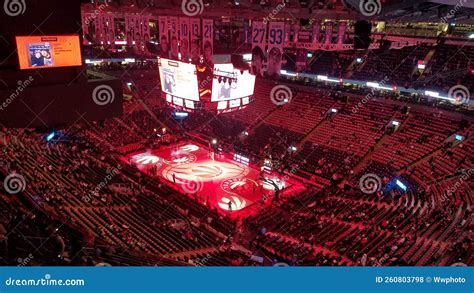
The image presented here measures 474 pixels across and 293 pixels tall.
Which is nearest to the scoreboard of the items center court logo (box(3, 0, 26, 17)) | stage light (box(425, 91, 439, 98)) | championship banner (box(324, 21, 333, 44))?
championship banner (box(324, 21, 333, 44))

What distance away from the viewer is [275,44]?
14695 mm

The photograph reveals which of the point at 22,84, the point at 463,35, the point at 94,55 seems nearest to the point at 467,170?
the point at 463,35

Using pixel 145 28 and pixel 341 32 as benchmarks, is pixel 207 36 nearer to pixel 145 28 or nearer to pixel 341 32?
pixel 145 28

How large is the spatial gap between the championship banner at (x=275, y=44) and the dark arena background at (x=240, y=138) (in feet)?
0.18

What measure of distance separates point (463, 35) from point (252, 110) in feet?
49.4

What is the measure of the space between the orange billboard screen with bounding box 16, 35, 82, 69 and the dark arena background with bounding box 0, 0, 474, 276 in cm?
4

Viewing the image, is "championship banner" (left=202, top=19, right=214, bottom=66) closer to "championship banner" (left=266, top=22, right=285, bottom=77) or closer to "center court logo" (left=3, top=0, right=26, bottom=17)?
"championship banner" (left=266, top=22, right=285, bottom=77)

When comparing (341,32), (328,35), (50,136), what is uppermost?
(341,32)

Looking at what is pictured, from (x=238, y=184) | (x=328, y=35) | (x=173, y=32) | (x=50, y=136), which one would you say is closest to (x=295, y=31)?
(x=328, y=35)

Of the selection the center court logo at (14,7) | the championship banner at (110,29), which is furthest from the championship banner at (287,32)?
the center court logo at (14,7)

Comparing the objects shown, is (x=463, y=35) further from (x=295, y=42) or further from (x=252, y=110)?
(x=252, y=110)

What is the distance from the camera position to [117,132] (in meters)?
27.9

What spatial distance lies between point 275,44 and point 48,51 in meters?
7.64

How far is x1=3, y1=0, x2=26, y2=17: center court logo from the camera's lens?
32.7ft
